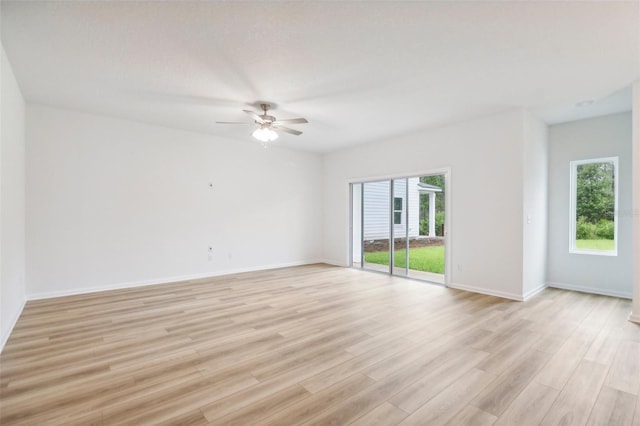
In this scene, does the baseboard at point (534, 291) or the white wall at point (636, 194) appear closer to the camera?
the white wall at point (636, 194)

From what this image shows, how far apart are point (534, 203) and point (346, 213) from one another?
148 inches

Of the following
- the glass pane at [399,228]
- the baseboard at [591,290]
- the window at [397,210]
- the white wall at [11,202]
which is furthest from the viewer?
the window at [397,210]

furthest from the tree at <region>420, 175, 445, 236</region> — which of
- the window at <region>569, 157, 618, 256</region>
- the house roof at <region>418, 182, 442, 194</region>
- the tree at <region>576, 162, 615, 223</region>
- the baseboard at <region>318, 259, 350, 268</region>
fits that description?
the tree at <region>576, 162, 615, 223</region>

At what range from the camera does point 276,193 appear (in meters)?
6.95

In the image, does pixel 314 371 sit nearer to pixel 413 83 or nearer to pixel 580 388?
pixel 580 388

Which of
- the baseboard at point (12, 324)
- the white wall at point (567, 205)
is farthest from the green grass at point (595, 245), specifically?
the baseboard at point (12, 324)

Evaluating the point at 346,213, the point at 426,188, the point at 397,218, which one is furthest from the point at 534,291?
the point at 346,213

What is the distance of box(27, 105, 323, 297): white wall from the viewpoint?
4418mm

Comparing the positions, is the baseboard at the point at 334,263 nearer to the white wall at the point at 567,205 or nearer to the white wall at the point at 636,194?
the white wall at the point at 567,205

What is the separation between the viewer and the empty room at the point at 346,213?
2186 mm

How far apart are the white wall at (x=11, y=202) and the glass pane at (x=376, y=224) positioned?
587cm

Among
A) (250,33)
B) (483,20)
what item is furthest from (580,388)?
(250,33)

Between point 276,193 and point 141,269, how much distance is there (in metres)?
3.15

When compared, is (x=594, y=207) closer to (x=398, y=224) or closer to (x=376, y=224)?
(x=398, y=224)
